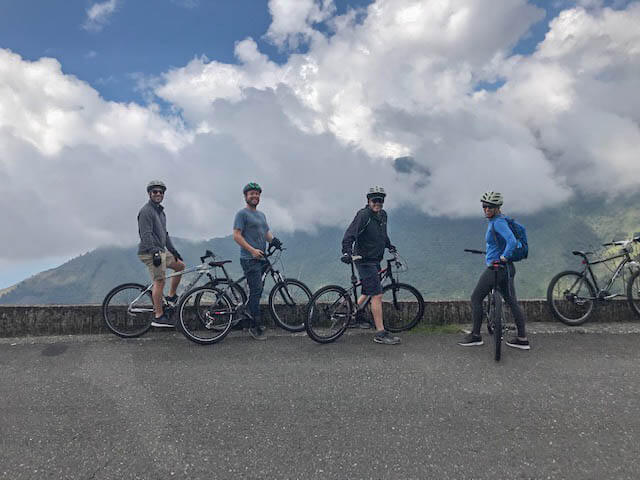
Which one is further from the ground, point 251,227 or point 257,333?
point 251,227

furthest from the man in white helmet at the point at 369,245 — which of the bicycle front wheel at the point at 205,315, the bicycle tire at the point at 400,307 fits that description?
the bicycle front wheel at the point at 205,315

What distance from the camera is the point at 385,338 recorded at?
18.8 ft

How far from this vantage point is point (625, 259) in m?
7.00

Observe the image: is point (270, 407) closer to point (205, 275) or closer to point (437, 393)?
point (437, 393)

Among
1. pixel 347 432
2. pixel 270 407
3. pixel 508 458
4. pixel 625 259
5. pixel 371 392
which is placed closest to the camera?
pixel 508 458

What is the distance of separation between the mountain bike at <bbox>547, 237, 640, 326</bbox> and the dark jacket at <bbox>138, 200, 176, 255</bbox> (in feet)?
20.8

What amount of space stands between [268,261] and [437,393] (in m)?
3.39

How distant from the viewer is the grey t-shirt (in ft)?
20.6

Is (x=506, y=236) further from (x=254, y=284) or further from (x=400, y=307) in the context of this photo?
(x=254, y=284)

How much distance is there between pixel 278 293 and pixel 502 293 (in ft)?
11.1

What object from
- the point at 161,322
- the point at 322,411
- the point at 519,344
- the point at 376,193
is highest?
the point at 376,193

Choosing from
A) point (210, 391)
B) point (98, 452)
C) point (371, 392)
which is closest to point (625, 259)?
point (371, 392)

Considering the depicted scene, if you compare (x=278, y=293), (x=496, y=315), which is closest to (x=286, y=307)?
(x=278, y=293)

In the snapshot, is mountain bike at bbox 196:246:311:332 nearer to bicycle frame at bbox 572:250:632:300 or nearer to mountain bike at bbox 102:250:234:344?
mountain bike at bbox 102:250:234:344
